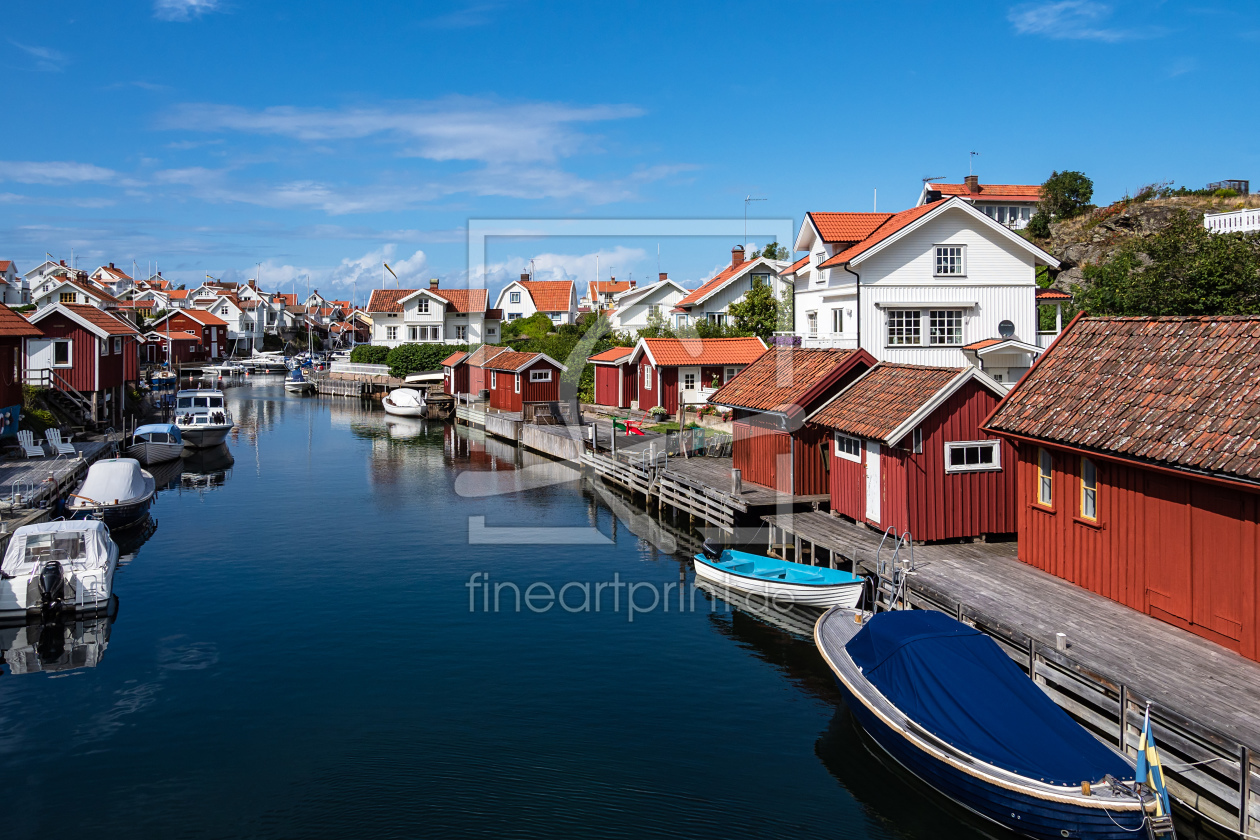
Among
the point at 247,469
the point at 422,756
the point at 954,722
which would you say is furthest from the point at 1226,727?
the point at 247,469

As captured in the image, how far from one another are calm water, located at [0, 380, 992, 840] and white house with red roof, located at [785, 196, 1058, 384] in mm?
15930

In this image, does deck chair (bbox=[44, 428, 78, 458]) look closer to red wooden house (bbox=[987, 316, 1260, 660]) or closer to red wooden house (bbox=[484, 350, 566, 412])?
red wooden house (bbox=[484, 350, 566, 412])

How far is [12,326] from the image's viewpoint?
37.5 m

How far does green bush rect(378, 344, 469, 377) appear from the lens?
86.2 metres

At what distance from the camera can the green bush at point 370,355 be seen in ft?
306

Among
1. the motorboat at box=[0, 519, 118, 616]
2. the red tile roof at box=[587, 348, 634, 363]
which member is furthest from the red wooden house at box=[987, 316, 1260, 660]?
the red tile roof at box=[587, 348, 634, 363]

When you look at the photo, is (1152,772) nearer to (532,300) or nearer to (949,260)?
(949,260)

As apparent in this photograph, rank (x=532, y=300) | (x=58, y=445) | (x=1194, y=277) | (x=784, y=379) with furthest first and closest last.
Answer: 1. (x=532, y=300)
2. (x=1194, y=277)
3. (x=58, y=445)
4. (x=784, y=379)

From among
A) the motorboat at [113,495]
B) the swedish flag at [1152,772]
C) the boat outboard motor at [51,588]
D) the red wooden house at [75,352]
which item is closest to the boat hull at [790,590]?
the swedish flag at [1152,772]

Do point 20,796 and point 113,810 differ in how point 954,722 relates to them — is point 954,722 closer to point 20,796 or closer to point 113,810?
point 113,810

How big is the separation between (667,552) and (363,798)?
651 inches

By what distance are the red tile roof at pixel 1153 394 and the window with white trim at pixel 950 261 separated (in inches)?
723

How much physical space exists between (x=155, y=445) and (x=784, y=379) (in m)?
31.4

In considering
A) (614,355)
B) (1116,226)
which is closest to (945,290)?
(614,355)
